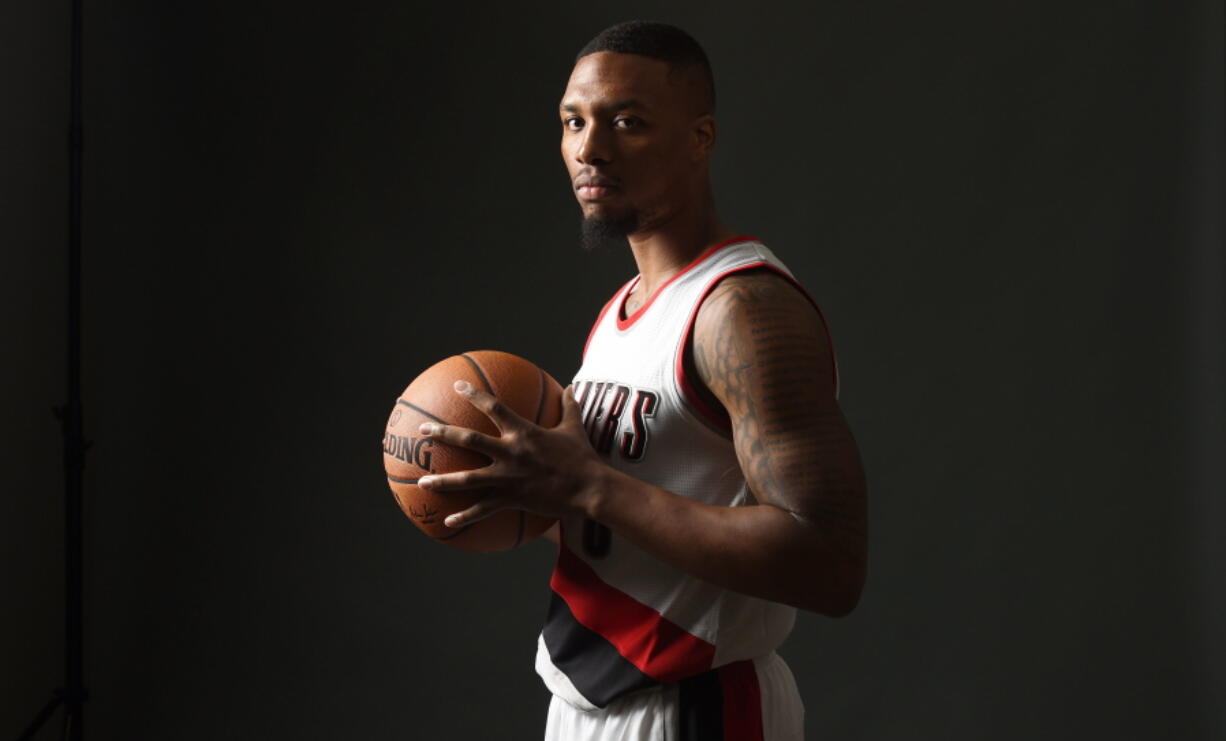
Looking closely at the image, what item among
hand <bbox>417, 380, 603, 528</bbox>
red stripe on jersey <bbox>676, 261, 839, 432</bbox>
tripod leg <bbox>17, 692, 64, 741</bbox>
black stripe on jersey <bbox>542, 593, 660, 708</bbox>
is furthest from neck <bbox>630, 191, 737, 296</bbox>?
tripod leg <bbox>17, 692, 64, 741</bbox>

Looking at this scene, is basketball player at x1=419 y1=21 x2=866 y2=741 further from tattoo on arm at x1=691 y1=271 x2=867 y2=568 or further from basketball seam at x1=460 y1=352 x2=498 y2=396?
basketball seam at x1=460 y1=352 x2=498 y2=396

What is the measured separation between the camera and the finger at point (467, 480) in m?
1.29

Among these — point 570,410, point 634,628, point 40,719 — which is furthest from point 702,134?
point 40,719

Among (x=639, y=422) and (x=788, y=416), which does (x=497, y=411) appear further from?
(x=788, y=416)

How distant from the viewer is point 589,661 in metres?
1.47

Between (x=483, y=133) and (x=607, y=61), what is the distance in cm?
167

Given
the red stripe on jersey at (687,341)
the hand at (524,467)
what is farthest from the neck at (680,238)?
the hand at (524,467)

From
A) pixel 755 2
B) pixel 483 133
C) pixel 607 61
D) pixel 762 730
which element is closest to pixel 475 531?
pixel 762 730

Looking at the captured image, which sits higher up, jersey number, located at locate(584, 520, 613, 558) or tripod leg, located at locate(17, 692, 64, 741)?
jersey number, located at locate(584, 520, 613, 558)

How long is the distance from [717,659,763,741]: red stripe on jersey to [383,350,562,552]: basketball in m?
0.36

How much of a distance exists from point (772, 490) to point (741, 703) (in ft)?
1.26

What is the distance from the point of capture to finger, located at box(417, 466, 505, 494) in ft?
4.23

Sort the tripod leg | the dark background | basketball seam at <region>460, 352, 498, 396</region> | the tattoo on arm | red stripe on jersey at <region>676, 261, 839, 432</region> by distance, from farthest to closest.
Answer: the dark background → the tripod leg → basketball seam at <region>460, 352, 498, 396</region> → red stripe on jersey at <region>676, 261, 839, 432</region> → the tattoo on arm

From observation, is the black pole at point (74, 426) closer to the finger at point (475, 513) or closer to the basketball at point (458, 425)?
the basketball at point (458, 425)
